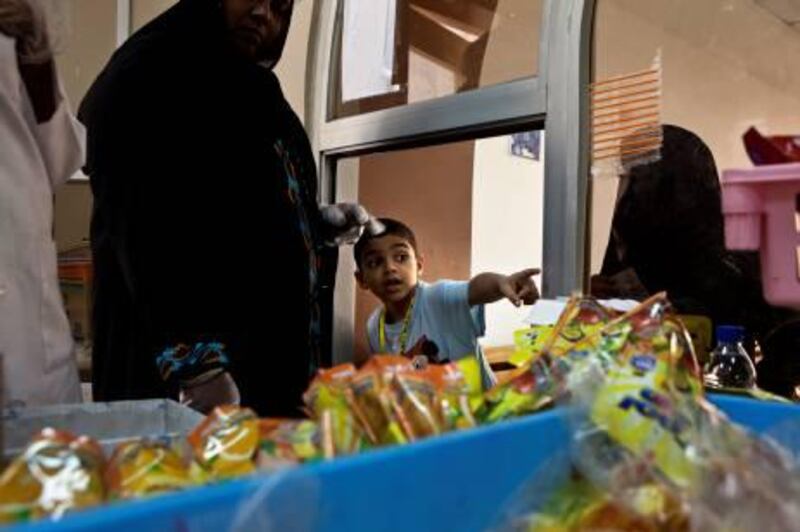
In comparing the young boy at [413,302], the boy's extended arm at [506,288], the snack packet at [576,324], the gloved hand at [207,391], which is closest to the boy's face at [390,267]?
the young boy at [413,302]

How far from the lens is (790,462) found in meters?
0.45

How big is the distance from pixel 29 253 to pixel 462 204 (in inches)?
67.6

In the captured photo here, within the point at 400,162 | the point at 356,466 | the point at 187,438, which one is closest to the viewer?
the point at 356,466

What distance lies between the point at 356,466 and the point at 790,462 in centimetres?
30

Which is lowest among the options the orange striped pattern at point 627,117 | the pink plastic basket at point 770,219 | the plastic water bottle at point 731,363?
the plastic water bottle at point 731,363

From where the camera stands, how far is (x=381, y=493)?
0.36 metres

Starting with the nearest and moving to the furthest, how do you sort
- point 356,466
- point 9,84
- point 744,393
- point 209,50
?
point 356,466 < point 744,393 < point 9,84 < point 209,50

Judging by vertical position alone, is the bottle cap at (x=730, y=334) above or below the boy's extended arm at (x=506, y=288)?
below

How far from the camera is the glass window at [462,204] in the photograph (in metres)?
2.13

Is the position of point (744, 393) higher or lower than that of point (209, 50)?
lower

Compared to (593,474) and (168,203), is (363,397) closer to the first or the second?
(593,474)

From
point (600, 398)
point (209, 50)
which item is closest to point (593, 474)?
point (600, 398)

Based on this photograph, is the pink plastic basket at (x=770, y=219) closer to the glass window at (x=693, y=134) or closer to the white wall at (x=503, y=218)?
the glass window at (x=693, y=134)

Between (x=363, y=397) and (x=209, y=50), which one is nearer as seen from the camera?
(x=363, y=397)
